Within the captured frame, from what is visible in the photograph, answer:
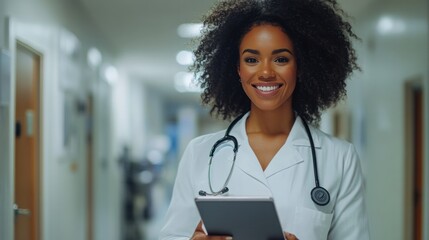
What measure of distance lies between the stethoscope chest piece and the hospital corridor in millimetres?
466

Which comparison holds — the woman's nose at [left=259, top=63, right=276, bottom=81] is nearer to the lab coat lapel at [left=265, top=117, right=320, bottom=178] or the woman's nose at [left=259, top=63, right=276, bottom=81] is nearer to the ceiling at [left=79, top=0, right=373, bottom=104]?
the lab coat lapel at [left=265, top=117, right=320, bottom=178]

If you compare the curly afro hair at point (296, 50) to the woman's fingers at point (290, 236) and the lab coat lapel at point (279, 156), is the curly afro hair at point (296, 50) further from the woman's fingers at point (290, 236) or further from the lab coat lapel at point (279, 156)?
the woman's fingers at point (290, 236)

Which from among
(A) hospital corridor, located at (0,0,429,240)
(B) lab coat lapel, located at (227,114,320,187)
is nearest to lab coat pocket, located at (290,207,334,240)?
(B) lab coat lapel, located at (227,114,320,187)

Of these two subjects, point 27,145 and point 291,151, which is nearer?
point 291,151

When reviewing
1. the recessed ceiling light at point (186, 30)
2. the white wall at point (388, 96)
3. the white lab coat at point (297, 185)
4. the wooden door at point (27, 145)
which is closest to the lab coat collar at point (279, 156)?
the white lab coat at point (297, 185)

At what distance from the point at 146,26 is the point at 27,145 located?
2.44 metres

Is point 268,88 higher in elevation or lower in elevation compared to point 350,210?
higher

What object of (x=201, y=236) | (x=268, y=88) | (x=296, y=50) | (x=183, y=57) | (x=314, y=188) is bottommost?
(x=201, y=236)

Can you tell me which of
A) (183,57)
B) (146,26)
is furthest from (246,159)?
(183,57)

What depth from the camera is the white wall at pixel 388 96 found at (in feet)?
10.6

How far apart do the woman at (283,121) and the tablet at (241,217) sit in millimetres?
51

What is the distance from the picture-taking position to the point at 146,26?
5.10 m

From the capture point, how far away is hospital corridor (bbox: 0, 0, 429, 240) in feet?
8.96

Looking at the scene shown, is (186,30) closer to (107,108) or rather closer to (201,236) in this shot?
(107,108)
